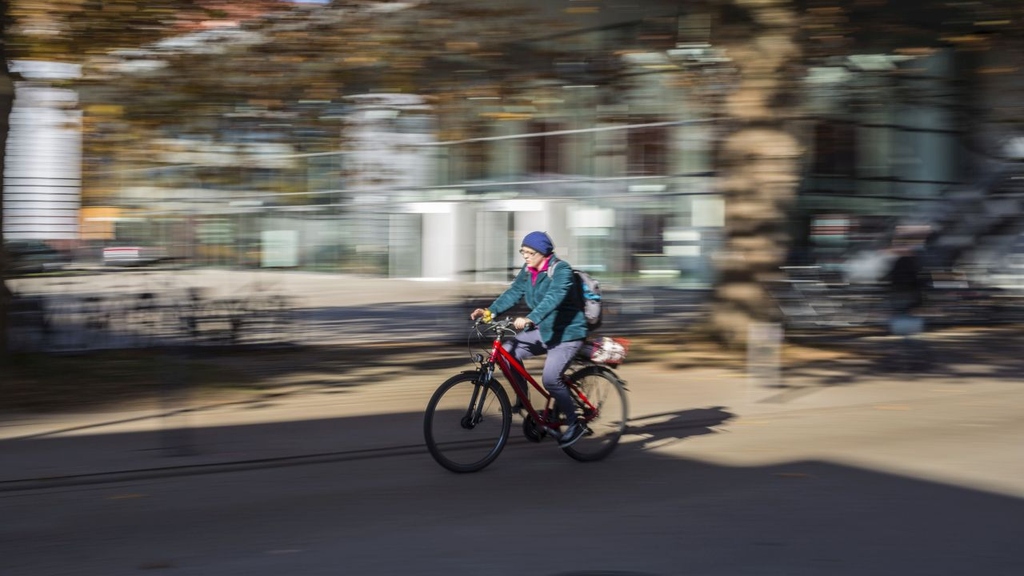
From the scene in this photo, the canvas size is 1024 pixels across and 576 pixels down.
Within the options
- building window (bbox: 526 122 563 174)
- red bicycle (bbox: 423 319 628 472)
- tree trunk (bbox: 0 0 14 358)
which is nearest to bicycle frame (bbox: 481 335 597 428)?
red bicycle (bbox: 423 319 628 472)

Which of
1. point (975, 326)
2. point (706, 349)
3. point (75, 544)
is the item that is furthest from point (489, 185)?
point (75, 544)

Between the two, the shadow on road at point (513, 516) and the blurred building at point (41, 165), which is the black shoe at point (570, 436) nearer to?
the shadow on road at point (513, 516)

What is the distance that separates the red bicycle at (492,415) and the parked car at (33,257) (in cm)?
753

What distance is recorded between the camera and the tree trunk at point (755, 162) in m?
13.1

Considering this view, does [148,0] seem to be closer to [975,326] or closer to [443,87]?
[443,87]

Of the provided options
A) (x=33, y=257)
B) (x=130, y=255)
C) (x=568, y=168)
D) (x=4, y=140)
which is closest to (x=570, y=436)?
(x=4, y=140)

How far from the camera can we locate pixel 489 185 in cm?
3167

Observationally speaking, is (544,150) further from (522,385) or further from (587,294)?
(522,385)

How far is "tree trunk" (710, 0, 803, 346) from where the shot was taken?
43.0ft

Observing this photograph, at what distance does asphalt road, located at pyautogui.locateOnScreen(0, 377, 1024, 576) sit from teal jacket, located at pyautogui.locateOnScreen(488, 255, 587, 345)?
1.03 metres

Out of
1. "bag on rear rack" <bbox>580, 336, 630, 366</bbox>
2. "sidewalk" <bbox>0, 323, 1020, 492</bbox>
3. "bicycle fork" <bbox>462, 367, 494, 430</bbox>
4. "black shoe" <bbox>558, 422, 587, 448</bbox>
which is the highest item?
"bag on rear rack" <bbox>580, 336, 630, 366</bbox>

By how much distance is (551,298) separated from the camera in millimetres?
8164

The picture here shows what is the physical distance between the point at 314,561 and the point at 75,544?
4.84ft

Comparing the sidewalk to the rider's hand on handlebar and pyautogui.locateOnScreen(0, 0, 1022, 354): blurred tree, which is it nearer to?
the rider's hand on handlebar
